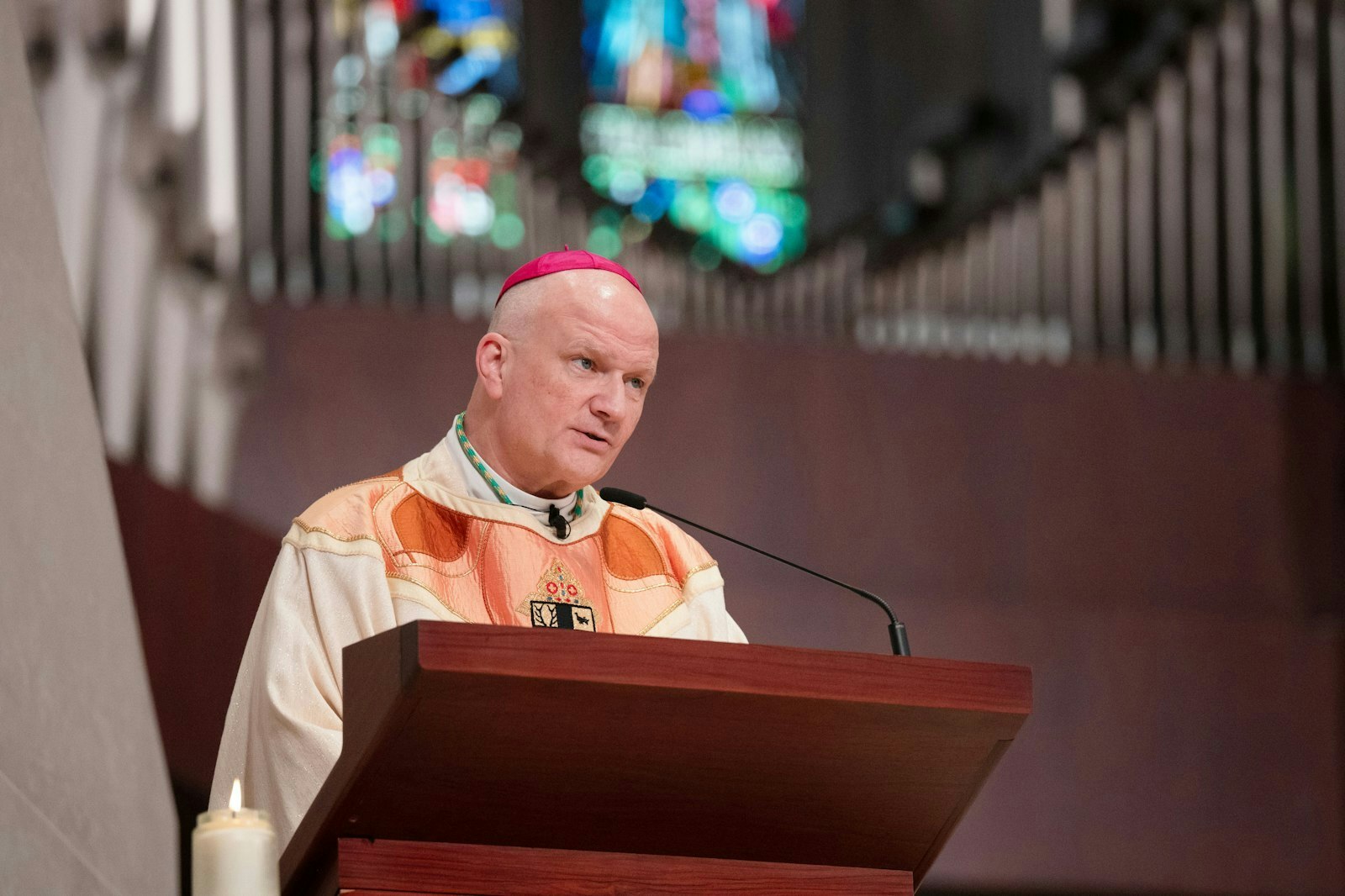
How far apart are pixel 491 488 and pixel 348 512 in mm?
226

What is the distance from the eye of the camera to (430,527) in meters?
2.57

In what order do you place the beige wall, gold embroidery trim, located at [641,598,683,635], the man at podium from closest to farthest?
the beige wall → the man at podium → gold embroidery trim, located at [641,598,683,635]

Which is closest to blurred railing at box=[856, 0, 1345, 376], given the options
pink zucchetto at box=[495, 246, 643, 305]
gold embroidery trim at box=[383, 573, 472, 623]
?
pink zucchetto at box=[495, 246, 643, 305]

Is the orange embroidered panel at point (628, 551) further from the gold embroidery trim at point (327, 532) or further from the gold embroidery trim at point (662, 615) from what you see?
the gold embroidery trim at point (327, 532)

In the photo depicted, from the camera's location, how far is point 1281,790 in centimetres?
554

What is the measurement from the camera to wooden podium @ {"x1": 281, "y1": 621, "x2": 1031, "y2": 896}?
5.62 feet

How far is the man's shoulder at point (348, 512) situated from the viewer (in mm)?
2482

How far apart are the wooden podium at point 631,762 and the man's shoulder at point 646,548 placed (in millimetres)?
782

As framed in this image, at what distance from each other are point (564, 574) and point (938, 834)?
75 centimetres

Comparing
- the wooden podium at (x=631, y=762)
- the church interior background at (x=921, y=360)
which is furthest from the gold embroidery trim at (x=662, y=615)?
the church interior background at (x=921, y=360)

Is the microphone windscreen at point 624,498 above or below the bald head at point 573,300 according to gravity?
below

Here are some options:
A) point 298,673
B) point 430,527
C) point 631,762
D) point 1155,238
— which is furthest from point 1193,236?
point 631,762

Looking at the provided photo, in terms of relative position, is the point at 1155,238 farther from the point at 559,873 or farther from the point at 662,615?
the point at 559,873

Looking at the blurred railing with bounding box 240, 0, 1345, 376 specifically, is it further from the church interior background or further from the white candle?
the white candle
